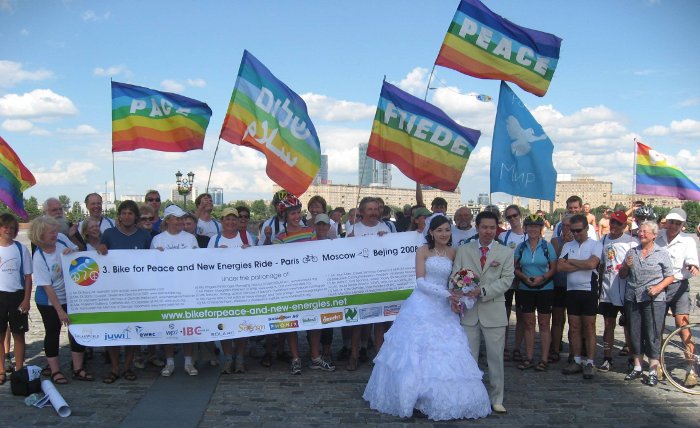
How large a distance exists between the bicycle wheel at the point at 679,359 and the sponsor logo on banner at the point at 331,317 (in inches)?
152

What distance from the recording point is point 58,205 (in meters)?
8.30

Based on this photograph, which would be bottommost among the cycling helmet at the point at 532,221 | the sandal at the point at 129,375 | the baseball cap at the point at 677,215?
the sandal at the point at 129,375

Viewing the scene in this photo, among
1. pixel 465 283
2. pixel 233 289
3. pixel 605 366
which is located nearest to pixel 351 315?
pixel 233 289

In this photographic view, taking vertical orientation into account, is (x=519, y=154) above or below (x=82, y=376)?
above

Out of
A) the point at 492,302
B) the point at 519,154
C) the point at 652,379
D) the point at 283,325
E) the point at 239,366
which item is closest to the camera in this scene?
the point at 492,302

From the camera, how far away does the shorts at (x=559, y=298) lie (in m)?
7.61

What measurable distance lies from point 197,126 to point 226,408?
5.05 m

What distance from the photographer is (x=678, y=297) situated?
22.8 feet

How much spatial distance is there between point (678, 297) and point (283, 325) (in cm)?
488

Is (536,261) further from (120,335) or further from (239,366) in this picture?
(120,335)

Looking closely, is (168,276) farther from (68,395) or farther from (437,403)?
(437,403)

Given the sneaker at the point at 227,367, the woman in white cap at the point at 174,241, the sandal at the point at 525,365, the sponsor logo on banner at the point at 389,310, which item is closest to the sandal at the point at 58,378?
the woman in white cap at the point at 174,241

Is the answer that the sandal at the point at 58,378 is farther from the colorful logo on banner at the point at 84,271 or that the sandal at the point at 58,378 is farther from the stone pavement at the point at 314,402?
the colorful logo on banner at the point at 84,271

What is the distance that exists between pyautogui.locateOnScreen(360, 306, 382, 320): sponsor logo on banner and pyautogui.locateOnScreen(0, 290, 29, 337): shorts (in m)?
4.07
